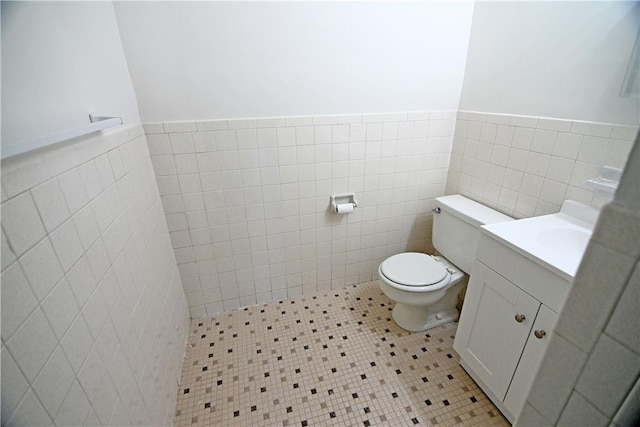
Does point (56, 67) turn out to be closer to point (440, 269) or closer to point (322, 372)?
point (322, 372)

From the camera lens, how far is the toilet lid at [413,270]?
63.0 inches

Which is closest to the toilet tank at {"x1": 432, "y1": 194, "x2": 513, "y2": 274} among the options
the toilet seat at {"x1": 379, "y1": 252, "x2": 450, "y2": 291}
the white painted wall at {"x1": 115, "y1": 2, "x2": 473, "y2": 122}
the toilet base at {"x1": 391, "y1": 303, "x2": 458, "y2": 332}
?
the toilet seat at {"x1": 379, "y1": 252, "x2": 450, "y2": 291}

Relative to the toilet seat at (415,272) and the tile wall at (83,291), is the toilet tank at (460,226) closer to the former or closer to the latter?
the toilet seat at (415,272)

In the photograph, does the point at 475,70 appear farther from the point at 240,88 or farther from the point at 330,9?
the point at 240,88

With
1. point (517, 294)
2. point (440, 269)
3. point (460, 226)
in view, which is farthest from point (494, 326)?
point (460, 226)

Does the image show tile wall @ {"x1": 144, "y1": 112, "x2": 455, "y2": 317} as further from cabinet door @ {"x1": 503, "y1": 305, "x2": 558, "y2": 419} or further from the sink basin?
Answer: cabinet door @ {"x1": 503, "y1": 305, "x2": 558, "y2": 419}

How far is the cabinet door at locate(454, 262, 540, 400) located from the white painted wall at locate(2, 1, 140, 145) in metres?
1.58

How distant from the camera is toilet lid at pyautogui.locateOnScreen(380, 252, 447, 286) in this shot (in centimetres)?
160

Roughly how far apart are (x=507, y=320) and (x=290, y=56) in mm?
1576

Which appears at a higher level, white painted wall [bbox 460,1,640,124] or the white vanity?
white painted wall [bbox 460,1,640,124]

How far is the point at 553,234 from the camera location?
1231 mm

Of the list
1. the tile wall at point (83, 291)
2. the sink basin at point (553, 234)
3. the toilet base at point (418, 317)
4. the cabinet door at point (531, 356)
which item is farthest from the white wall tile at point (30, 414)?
the toilet base at point (418, 317)

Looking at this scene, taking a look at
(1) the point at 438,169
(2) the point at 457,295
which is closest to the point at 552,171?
(1) the point at 438,169

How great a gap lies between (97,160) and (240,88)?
0.79m
